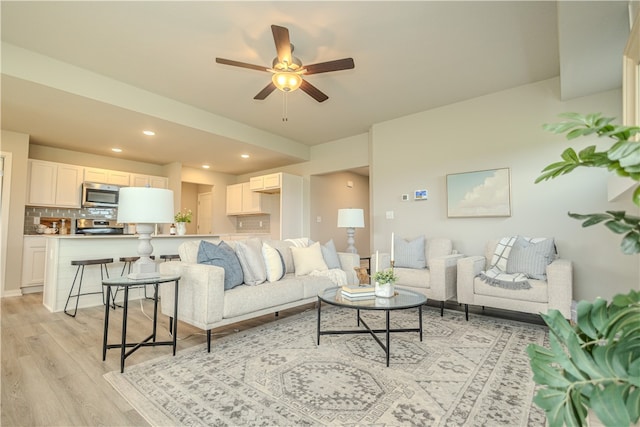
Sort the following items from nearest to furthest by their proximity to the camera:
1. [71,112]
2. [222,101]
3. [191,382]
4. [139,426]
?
[139,426] → [191,382] → [71,112] → [222,101]

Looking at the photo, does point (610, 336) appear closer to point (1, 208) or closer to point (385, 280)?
point (385, 280)

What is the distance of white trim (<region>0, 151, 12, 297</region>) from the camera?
4.55 m

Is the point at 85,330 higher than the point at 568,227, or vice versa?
the point at 568,227

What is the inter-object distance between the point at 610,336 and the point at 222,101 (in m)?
4.48

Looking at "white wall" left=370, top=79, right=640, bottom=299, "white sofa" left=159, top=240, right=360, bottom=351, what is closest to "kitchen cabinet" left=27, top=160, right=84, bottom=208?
"white sofa" left=159, top=240, right=360, bottom=351

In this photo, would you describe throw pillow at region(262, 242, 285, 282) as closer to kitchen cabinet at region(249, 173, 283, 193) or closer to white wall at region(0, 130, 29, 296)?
kitchen cabinet at region(249, 173, 283, 193)

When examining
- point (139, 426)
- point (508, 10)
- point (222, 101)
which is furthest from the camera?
point (222, 101)

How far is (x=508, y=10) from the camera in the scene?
8.27 ft

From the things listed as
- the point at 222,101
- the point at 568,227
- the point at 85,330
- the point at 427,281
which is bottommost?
the point at 85,330

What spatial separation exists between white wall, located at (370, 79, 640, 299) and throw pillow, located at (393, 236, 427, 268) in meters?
0.57

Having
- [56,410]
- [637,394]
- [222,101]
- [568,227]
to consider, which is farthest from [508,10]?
[56,410]

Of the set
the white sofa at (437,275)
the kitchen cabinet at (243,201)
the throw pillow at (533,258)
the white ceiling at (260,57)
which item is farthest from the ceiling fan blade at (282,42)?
the kitchen cabinet at (243,201)

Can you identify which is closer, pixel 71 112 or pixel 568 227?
pixel 568 227

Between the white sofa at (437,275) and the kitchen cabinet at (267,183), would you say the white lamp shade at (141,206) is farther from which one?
the kitchen cabinet at (267,183)
